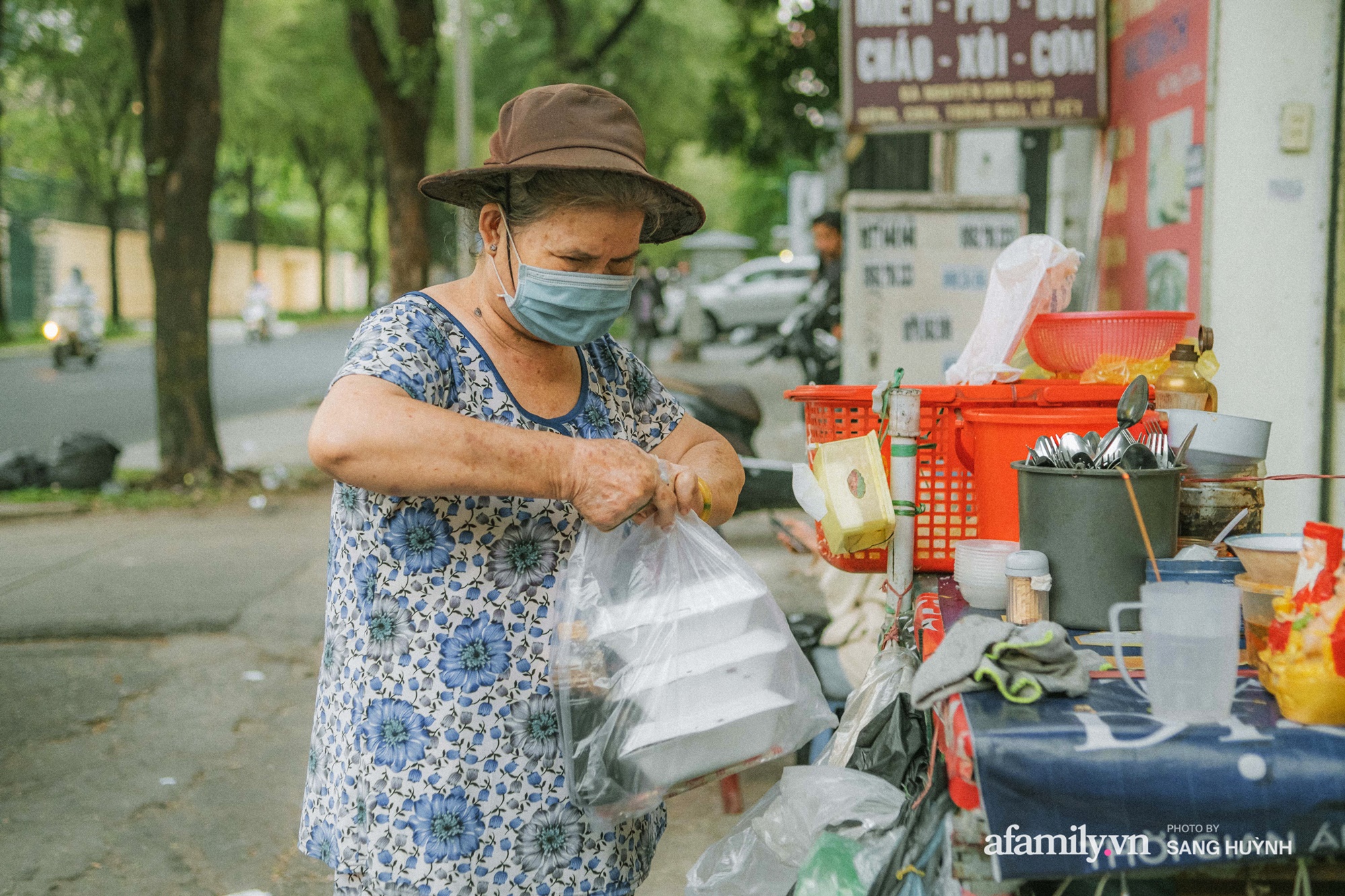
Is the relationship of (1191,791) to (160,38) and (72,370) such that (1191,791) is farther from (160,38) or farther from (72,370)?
(72,370)

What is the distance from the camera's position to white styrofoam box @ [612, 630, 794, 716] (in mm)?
1724

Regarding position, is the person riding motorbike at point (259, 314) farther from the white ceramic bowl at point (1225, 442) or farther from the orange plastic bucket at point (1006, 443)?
the white ceramic bowl at point (1225, 442)

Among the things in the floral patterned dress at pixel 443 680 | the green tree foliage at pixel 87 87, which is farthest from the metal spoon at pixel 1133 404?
the green tree foliage at pixel 87 87

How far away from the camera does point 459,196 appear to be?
192 centimetres

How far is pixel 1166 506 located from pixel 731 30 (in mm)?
16695

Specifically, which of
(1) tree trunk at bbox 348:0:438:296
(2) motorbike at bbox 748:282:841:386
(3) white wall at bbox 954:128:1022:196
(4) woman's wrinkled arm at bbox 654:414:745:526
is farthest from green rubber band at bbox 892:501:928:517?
(1) tree trunk at bbox 348:0:438:296

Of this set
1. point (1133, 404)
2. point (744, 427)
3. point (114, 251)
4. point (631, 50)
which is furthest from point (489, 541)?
point (114, 251)

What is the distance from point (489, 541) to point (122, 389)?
18.0 metres

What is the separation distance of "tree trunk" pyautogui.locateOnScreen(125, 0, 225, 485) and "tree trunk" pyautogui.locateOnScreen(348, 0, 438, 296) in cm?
292

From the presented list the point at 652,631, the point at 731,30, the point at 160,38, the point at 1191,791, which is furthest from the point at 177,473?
the point at 731,30

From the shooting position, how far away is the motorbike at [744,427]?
230 inches

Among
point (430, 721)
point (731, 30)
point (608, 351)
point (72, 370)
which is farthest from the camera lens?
point (72, 370)

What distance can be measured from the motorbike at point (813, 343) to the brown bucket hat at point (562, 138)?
7972 millimetres

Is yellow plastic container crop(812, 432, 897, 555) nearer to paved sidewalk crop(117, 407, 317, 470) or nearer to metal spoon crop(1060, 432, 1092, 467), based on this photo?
metal spoon crop(1060, 432, 1092, 467)
